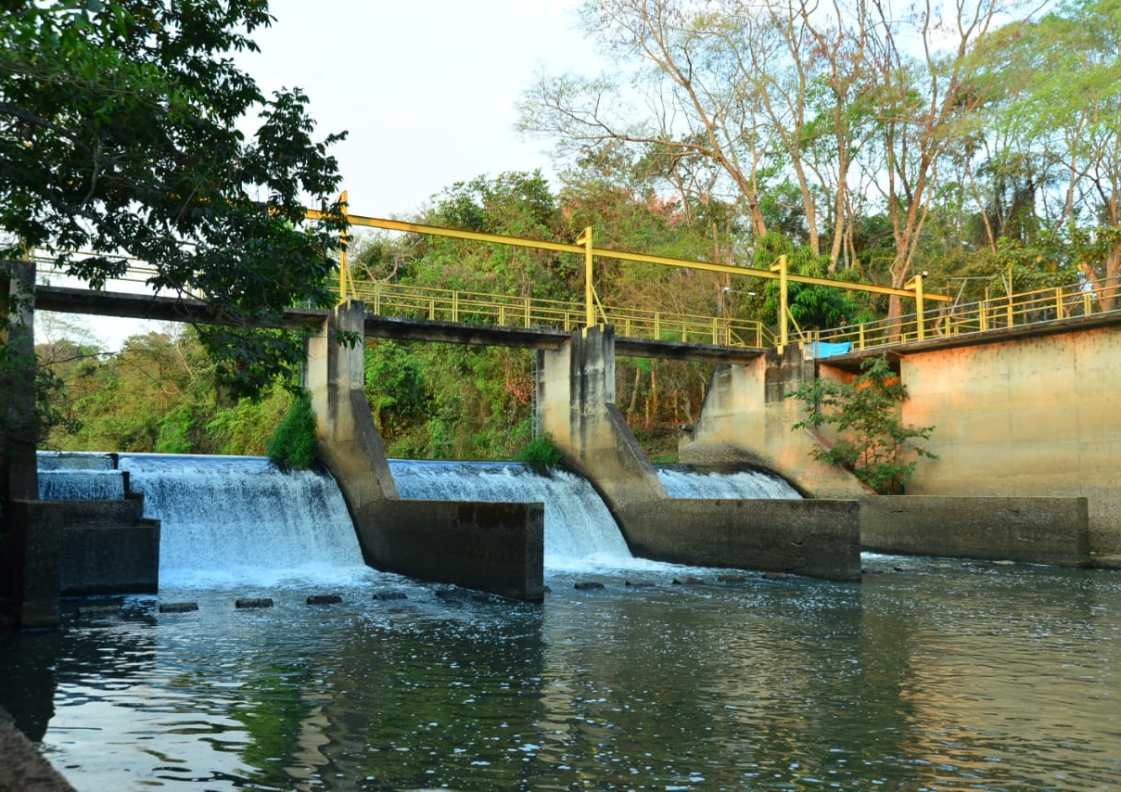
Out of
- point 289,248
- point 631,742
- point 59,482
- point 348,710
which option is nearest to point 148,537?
point 59,482

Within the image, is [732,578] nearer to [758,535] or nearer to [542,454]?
[758,535]

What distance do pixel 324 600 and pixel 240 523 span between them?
4.50 metres

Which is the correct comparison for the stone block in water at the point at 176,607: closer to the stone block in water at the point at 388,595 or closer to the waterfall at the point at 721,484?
the stone block in water at the point at 388,595

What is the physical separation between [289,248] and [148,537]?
5.77 metres

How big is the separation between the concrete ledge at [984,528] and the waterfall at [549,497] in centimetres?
587

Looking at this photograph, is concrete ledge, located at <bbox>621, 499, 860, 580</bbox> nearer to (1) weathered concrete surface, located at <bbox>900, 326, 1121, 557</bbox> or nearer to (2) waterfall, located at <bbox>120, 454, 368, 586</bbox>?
(2) waterfall, located at <bbox>120, 454, 368, 586</bbox>

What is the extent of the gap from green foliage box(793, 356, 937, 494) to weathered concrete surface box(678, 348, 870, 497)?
52 cm

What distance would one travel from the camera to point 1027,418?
21.5 metres

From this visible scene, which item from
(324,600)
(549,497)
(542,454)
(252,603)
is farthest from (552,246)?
(252,603)

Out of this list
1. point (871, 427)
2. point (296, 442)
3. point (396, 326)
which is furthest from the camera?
point (871, 427)

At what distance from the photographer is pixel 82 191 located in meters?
9.40

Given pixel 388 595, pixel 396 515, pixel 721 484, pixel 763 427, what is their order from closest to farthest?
pixel 388 595, pixel 396 515, pixel 721 484, pixel 763 427

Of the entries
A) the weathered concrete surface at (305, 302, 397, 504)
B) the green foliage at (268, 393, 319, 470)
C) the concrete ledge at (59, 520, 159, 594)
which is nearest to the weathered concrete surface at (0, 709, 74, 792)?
the concrete ledge at (59, 520, 159, 594)

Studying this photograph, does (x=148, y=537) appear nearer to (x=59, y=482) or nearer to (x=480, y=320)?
(x=59, y=482)
